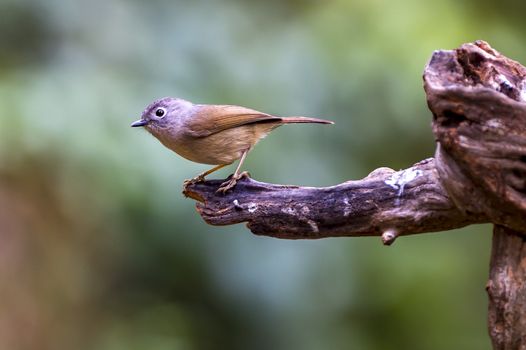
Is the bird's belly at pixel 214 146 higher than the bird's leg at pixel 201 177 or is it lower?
higher

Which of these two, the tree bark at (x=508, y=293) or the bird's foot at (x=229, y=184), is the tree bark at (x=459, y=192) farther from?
the bird's foot at (x=229, y=184)

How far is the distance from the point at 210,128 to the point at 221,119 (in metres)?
0.12

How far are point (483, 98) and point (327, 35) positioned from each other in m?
3.02

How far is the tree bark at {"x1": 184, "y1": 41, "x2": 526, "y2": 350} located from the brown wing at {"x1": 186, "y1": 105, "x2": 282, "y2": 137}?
4.29 ft

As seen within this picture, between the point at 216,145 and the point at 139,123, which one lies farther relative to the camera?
the point at 139,123

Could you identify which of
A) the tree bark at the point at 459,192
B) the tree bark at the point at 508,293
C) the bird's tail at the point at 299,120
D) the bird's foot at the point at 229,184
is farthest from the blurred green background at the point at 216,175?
the tree bark at the point at 508,293

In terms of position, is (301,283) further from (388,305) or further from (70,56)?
(70,56)

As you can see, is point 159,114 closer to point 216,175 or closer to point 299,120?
point 216,175

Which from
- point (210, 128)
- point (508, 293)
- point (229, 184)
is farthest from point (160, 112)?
point (508, 293)

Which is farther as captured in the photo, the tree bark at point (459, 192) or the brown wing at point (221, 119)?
the brown wing at point (221, 119)

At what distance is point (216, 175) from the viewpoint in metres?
5.46

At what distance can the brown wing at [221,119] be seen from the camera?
5.09 meters

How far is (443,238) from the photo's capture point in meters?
6.50

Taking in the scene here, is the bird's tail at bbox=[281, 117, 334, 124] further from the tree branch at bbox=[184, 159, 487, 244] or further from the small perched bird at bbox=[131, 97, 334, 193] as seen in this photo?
the tree branch at bbox=[184, 159, 487, 244]
